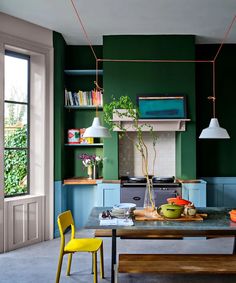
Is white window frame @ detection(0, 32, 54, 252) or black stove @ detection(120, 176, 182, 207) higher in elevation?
white window frame @ detection(0, 32, 54, 252)

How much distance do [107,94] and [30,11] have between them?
164 centimetres

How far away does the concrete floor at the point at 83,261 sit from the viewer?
101 inches

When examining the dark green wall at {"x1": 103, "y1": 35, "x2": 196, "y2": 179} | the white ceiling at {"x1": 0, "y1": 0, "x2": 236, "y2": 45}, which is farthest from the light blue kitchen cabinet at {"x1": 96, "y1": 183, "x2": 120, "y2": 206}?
the white ceiling at {"x1": 0, "y1": 0, "x2": 236, "y2": 45}

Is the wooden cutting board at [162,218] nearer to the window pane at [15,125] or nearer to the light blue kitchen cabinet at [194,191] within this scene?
the light blue kitchen cabinet at [194,191]

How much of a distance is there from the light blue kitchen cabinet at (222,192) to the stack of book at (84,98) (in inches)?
88.8

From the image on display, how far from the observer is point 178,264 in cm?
262

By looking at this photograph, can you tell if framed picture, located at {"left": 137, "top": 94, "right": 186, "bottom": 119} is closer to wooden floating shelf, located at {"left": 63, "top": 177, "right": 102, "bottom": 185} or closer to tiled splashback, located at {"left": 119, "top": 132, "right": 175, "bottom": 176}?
tiled splashback, located at {"left": 119, "top": 132, "right": 175, "bottom": 176}

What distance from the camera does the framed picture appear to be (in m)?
5.11

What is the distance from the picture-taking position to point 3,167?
433cm

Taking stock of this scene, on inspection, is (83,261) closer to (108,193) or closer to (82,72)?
(108,193)

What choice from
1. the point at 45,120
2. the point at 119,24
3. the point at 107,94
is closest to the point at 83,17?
the point at 119,24

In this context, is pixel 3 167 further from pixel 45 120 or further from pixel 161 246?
pixel 161 246

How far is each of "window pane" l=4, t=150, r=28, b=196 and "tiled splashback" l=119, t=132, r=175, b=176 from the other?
5.30 feet

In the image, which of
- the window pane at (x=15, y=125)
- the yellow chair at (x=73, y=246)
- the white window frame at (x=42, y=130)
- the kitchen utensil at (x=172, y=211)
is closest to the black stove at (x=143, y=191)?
the white window frame at (x=42, y=130)
